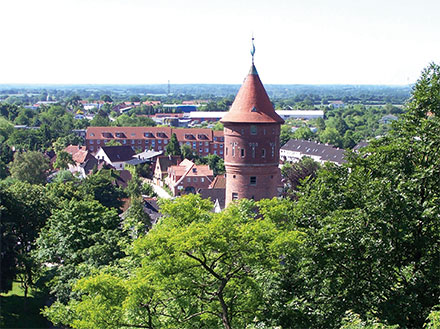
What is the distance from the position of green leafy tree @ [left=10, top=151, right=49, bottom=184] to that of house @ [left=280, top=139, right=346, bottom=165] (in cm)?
5065

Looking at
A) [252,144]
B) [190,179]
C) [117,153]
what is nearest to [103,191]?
[252,144]

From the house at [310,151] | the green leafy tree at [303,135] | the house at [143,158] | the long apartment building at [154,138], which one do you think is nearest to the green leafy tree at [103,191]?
the house at [143,158]

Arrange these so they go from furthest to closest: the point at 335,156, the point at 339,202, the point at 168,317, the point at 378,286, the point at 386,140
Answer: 1. the point at 335,156
2. the point at 386,140
3. the point at 339,202
4. the point at 168,317
5. the point at 378,286

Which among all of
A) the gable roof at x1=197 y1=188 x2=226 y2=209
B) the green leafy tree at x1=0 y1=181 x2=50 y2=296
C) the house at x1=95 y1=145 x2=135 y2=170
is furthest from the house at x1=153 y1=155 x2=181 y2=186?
the green leafy tree at x1=0 y1=181 x2=50 y2=296

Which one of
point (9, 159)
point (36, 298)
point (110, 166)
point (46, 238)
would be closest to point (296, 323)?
point (46, 238)

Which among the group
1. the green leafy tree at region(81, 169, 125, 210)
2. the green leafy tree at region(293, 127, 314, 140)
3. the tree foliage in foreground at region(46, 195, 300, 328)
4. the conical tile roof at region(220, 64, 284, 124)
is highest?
the conical tile roof at region(220, 64, 284, 124)

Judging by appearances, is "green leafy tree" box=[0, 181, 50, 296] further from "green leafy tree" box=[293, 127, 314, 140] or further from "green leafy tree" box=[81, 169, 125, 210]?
"green leafy tree" box=[293, 127, 314, 140]

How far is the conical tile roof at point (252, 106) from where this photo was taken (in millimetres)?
32594

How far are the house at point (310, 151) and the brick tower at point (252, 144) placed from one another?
2795 inches

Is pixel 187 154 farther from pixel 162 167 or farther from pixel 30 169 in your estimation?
pixel 30 169

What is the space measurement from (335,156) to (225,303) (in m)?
90.9

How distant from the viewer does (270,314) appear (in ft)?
54.3

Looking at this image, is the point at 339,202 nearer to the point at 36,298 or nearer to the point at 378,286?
the point at 378,286

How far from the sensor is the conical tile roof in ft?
107
